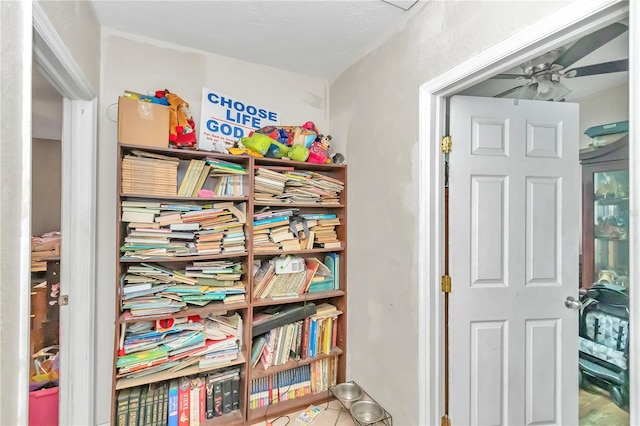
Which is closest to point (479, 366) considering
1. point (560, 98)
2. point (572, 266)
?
point (572, 266)

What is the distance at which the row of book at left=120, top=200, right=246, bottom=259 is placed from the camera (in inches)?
63.7

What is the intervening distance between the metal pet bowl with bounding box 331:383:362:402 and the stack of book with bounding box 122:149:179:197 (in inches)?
66.6

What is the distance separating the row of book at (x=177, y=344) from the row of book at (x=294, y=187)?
0.85m

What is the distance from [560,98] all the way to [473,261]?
56.6 inches

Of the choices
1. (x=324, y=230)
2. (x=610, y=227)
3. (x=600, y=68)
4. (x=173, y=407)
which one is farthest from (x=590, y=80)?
(x=173, y=407)

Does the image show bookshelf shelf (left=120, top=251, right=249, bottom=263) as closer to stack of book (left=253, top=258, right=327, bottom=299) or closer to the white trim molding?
stack of book (left=253, top=258, right=327, bottom=299)

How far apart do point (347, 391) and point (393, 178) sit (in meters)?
1.51

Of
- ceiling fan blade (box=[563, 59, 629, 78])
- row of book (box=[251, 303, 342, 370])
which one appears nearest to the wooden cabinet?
ceiling fan blade (box=[563, 59, 629, 78])

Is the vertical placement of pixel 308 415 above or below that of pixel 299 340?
below

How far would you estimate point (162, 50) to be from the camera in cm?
189

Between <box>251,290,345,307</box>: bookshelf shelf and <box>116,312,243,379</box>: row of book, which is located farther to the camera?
<box>251,290,345,307</box>: bookshelf shelf

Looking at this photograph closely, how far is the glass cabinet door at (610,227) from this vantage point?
1970 millimetres

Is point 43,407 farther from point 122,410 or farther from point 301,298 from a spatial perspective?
point 301,298

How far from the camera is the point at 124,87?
180cm
